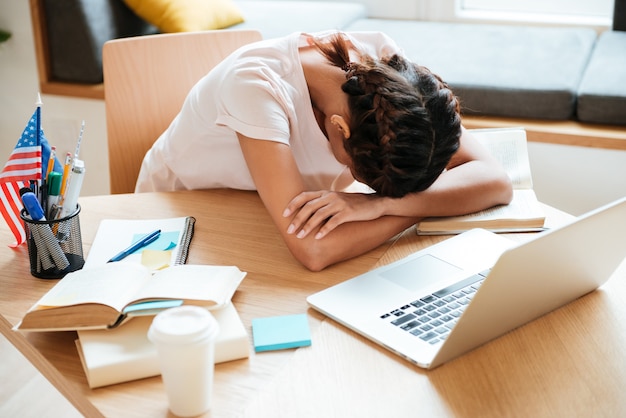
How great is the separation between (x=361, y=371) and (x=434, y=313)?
163mm

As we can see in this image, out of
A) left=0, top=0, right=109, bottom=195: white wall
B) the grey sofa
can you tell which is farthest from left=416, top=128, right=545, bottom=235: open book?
left=0, top=0, right=109, bottom=195: white wall

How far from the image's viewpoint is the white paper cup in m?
0.76

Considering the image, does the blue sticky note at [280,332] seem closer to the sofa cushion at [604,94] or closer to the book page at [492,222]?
the book page at [492,222]

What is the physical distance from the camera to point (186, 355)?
2.51ft

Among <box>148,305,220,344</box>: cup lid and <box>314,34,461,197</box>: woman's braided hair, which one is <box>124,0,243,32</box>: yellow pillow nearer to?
<box>314,34,461,197</box>: woman's braided hair

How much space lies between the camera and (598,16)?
118 inches

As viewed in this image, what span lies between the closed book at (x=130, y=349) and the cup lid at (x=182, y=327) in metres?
0.12

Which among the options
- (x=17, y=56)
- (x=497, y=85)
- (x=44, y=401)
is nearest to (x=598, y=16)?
(x=497, y=85)

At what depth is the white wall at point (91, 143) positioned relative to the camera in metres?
2.19

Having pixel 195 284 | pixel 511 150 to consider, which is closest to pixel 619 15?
pixel 511 150

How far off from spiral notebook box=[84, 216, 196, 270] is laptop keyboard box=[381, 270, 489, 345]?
14.3 inches

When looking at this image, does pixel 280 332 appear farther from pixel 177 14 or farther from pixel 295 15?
pixel 295 15

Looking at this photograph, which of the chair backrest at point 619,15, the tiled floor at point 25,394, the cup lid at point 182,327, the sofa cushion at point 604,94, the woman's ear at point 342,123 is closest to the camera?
the cup lid at point 182,327

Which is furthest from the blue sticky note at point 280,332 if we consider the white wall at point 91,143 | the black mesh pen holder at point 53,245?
the white wall at point 91,143
